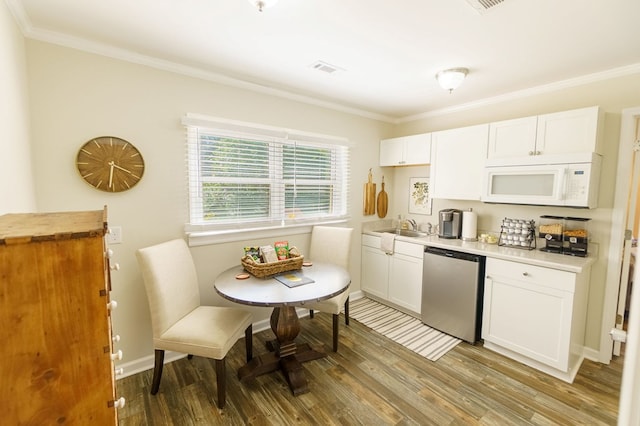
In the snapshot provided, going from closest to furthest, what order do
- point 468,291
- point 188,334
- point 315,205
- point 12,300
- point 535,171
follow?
point 12,300 < point 188,334 < point 535,171 < point 468,291 < point 315,205

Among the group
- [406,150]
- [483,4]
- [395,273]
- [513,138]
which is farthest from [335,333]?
[483,4]

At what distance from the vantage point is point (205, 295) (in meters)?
2.65

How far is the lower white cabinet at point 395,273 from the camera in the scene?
321 cm

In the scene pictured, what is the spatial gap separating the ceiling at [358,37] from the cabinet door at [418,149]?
794 mm

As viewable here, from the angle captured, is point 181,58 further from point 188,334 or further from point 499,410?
point 499,410

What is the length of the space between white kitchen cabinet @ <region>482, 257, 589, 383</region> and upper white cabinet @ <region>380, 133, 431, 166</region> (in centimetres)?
144

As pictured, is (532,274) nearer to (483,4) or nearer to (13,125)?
(483,4)

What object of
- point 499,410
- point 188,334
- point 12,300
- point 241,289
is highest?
point 12,300

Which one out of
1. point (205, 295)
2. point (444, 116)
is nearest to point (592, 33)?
point (444, 116)

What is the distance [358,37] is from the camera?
6.36ft

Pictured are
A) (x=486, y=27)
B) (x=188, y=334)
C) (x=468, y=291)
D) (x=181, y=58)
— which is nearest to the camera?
(x=486, y=27)

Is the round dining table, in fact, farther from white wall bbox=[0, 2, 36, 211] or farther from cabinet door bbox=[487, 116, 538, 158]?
cabinet door bbox=[487, 116, 538, 158]

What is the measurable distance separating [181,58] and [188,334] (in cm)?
207

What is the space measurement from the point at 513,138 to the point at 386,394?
8.16 feet
